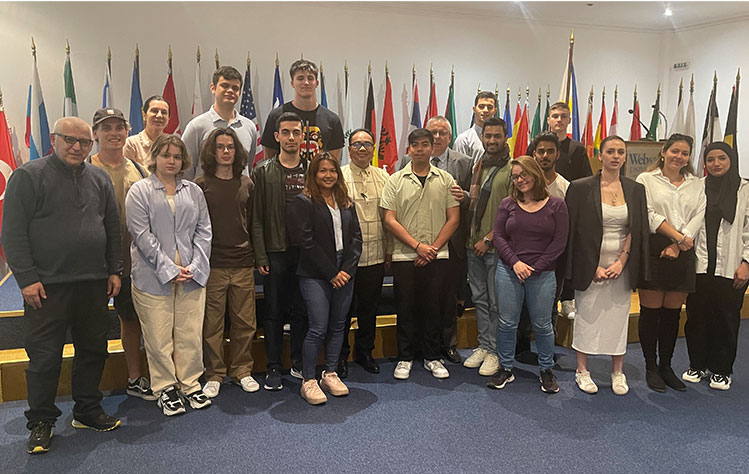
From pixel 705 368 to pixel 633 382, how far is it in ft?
1.68

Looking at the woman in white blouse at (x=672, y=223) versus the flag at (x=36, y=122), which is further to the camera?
the flag at (x=36, y=122)

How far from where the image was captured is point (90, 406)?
104 inches

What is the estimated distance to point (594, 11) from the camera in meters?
6.48

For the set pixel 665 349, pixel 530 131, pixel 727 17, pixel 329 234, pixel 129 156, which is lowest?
pixel 665 349

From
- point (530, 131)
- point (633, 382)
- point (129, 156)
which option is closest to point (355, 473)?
point (633, 382)

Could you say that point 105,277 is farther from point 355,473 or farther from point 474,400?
point 474,400

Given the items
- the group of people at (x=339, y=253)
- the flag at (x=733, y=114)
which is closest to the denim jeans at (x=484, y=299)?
the group of people at (x=339, y=253)

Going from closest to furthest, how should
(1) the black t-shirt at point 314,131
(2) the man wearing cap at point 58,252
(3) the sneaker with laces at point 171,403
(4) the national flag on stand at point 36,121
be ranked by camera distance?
(2) the man wearing cap at point 58,252
(3) the sneaker with laces at point 171,403
(1) the black t-shirt at point 314,131
(4) the national flag on stand at point 36,121

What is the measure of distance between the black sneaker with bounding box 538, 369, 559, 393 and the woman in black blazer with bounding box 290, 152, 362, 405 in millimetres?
1218

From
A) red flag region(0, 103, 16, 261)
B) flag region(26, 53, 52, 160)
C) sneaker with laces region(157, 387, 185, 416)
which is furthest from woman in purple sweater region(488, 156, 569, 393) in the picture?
flag region(26, 53, 52, 160)

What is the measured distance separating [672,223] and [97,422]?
134 inches

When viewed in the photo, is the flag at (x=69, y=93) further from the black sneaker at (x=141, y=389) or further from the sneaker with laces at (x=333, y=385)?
the sneaker with laces at (x=333, y=385)

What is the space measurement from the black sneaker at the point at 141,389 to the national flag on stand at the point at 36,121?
3.35 m

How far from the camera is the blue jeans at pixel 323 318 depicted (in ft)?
9.77
